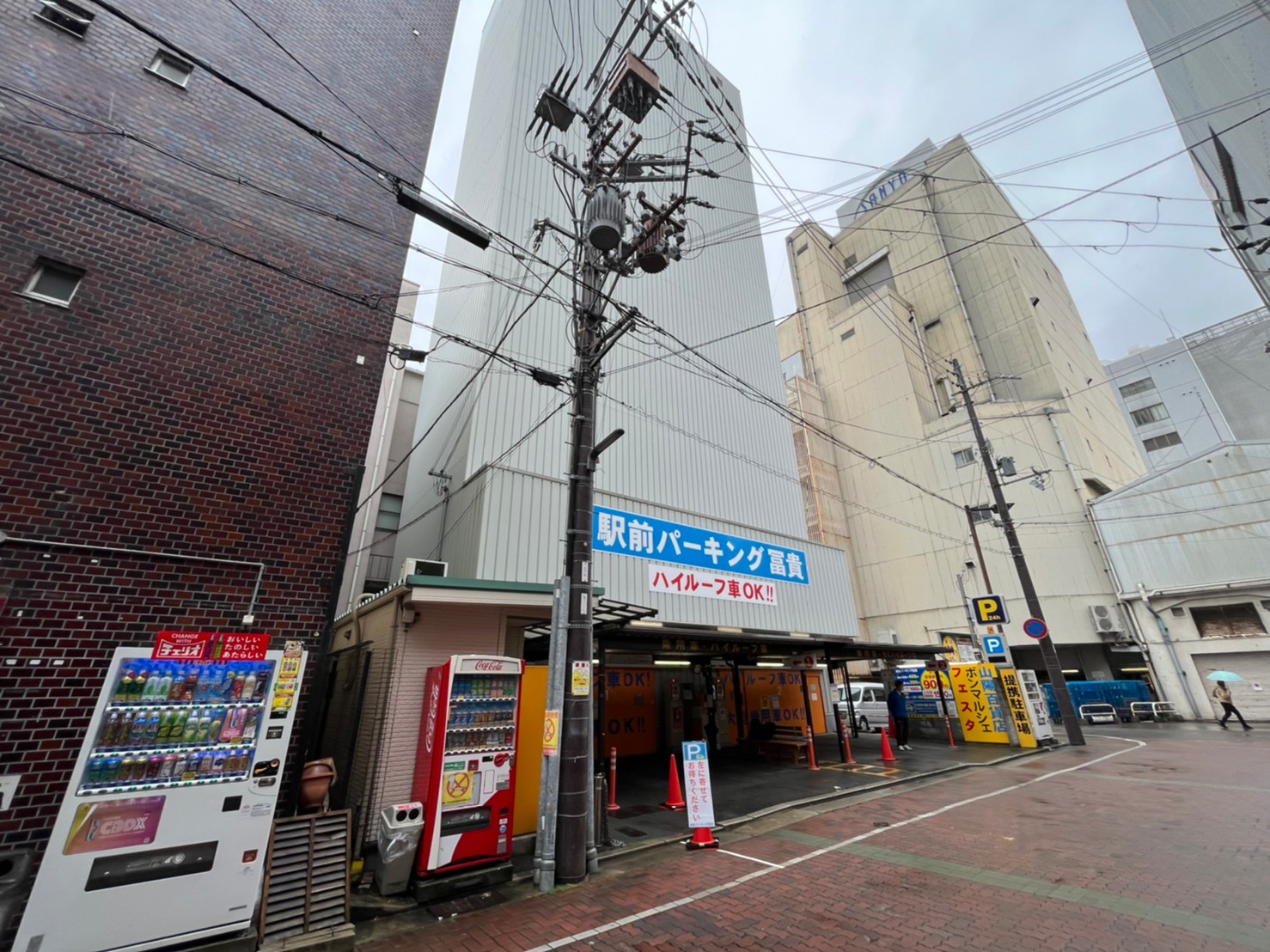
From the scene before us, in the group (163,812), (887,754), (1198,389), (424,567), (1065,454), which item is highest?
(1198,389)

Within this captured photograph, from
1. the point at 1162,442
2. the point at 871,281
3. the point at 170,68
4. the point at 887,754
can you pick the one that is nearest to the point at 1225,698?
the point at 887,754

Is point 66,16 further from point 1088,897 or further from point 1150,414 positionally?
point 1150,414

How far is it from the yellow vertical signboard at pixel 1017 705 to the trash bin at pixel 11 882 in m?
19.8

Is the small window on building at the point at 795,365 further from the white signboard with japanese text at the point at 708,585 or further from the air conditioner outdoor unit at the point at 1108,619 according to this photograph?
the white signboard with japanese text at the point at 708,585

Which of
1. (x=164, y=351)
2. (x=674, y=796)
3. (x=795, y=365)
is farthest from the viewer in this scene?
(x=795, y=365)

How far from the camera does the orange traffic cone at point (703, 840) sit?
6.89 metres

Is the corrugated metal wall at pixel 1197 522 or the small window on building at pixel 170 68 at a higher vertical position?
the small window on building at pixel 170 68

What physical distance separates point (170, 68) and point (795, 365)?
40907mm

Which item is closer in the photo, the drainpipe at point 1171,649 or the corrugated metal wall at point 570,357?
the corrugated metal wall at point 570,357

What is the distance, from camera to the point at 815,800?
910cm

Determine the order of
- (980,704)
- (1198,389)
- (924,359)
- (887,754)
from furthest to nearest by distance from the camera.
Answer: (1198,389)
(924,359)
(980,704)
(887,754)

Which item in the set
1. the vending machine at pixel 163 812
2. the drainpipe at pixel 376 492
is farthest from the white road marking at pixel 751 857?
the drainpipe at pixel 376 492

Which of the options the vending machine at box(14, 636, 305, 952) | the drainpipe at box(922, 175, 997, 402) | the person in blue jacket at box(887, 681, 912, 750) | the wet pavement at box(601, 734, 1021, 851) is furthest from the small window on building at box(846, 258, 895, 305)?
the vending machine at box(14, 636, 305, 952)

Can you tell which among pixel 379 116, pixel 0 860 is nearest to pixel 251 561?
pixel 0 860
